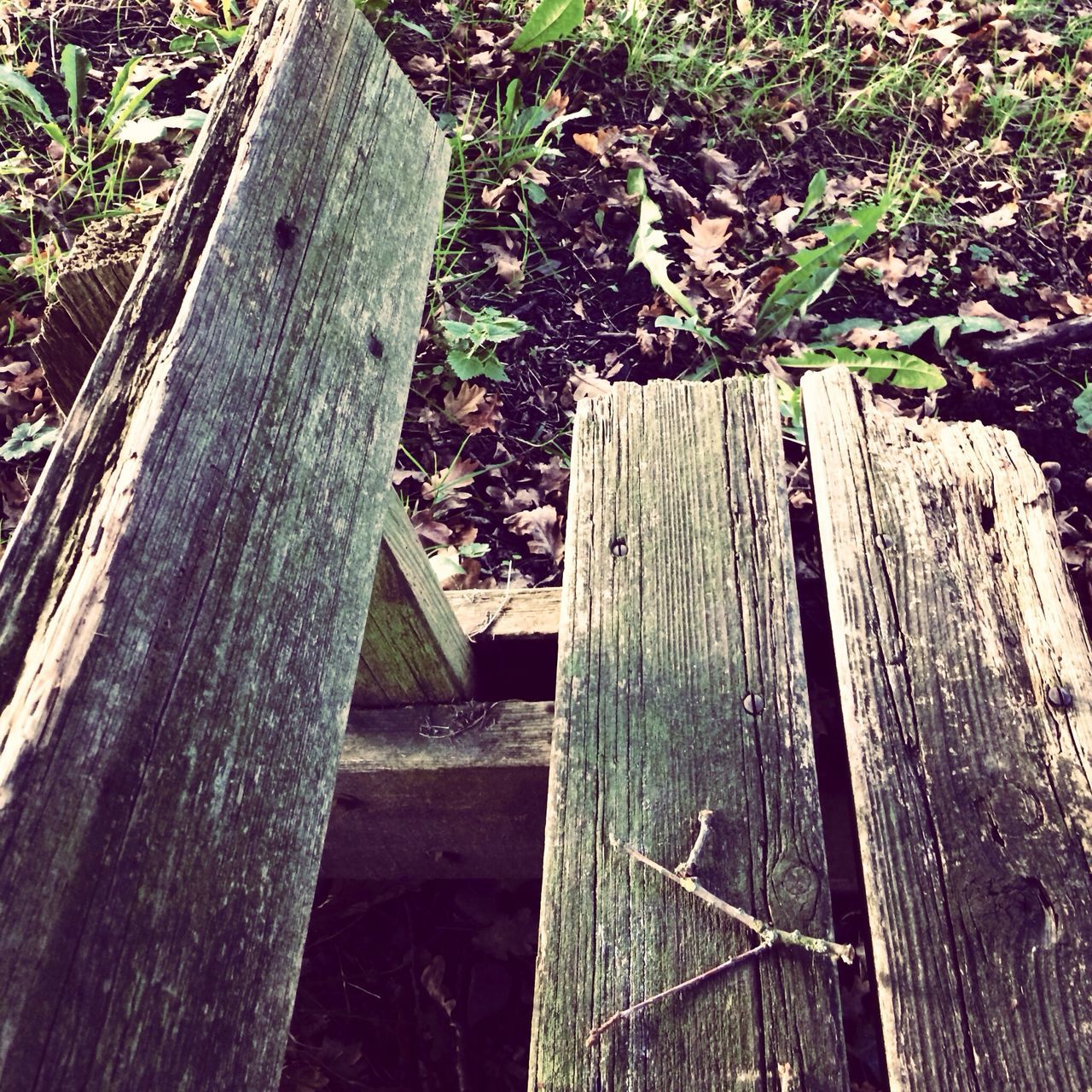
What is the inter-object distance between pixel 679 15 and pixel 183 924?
429 cm

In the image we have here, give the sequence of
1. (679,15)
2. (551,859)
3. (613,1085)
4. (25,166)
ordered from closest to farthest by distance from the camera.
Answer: (613,1085)
(551,859)
(25,166)
(679,15)

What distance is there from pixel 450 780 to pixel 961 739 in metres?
0.89

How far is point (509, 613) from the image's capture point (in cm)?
174

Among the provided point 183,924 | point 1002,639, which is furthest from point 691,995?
point 1002,639

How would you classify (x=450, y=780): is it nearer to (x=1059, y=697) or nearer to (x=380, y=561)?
Answer: (x=380, y=561)

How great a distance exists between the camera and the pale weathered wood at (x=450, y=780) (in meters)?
1.53

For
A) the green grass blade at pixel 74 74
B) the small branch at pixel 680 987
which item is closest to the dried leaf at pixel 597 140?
the green grass blade at pixel 74 74

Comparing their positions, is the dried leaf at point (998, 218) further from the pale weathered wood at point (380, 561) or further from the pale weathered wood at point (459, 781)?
the pale weathered wood at point (380, 561)

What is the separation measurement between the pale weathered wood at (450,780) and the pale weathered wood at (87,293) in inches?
31.5

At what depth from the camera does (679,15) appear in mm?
3805

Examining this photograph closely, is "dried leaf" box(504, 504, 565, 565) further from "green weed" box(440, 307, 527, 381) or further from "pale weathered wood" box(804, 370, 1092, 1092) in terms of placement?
"pale weathered wood" box(804, 370, 1092, 1092)

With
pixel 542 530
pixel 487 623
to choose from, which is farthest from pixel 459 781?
pixel 542 530

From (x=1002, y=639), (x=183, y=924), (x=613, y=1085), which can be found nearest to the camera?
(x=183, y=924)

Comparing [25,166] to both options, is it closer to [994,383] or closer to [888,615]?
[888,615]
